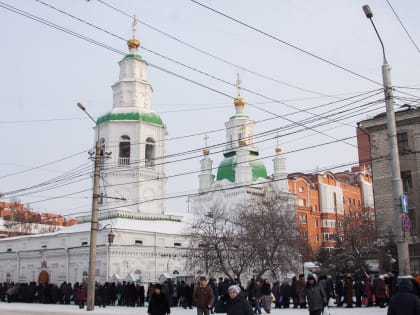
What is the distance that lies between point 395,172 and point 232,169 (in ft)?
155

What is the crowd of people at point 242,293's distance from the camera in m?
11.7

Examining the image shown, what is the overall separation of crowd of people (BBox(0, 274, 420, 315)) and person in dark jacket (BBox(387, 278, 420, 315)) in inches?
0.5

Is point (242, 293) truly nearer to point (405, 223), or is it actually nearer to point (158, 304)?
point (158, 304)

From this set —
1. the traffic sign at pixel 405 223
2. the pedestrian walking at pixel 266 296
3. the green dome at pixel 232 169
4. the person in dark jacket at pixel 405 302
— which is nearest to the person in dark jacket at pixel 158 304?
the traffic sign at pixel 405 223

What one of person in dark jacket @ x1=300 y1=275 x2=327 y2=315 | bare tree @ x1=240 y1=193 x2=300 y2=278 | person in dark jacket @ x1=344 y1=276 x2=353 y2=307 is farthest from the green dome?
person in dark jacket @ x1=300 y1=275 x2=327 y2=315

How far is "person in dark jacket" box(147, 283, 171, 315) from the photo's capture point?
1169 cm

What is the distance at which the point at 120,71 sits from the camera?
44281mm

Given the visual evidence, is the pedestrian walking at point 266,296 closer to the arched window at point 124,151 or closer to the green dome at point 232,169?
the arched window at point 124,151

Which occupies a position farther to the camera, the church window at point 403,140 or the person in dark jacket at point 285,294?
the church window at point 403,140

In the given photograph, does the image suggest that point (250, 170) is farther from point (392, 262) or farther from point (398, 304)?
point (398, 304)

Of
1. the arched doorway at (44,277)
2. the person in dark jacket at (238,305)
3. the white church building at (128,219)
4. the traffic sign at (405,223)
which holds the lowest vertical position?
the person in dark jacket at (238,305)

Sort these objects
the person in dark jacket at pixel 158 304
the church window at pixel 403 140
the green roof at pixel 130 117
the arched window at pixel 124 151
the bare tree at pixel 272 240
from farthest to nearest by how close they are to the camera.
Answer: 1. the green roof at pixel 130 117
2. the arched window at pixel 124 151
3. the bare tree at pixel 272 240
4. the church window at pixel 403 140
5. the person in dark jacket at pixel 158 304

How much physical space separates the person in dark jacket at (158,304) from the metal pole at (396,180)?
5454 millimetres

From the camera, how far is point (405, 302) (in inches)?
257
